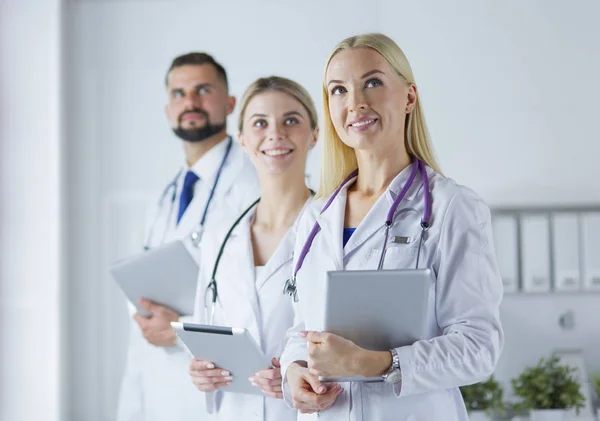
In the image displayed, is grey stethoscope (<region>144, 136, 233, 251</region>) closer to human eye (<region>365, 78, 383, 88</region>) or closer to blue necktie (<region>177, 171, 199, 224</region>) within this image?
blue necktie (<region>177, 171, 199, 224</region>)

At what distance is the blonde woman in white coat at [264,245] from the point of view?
2.05 metres

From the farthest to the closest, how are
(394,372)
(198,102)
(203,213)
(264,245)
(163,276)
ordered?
(198,102), (203,213), (163,276), (264,245), (394,372)

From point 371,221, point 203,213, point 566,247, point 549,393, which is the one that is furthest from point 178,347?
point 566,247

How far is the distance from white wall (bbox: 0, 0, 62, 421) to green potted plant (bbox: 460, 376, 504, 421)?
205 centimetres

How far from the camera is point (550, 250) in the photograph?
3.32m

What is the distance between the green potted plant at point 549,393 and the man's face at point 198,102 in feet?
5.29

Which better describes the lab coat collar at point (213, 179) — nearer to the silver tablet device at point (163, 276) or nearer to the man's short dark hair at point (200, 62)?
the silver tablet device at point (163, 276)

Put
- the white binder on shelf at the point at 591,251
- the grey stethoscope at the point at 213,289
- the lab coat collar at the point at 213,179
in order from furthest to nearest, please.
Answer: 1. the white binder on shelf at the point at 591,251
2. the lab coat collar at the point at 213,179
3. the grey stethoscope at the point at 213,289

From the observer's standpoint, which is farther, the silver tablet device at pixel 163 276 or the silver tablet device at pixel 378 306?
the silver tablet device at pixel 163 276

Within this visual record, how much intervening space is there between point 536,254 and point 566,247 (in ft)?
0.43

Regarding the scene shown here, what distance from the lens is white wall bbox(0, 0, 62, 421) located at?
383 centimetres

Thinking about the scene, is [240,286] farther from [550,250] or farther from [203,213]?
[550,250]

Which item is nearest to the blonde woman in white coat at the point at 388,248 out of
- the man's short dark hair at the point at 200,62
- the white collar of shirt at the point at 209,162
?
the white collar of shirt at the point at 209,162

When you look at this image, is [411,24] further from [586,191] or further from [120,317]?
[120,317]
